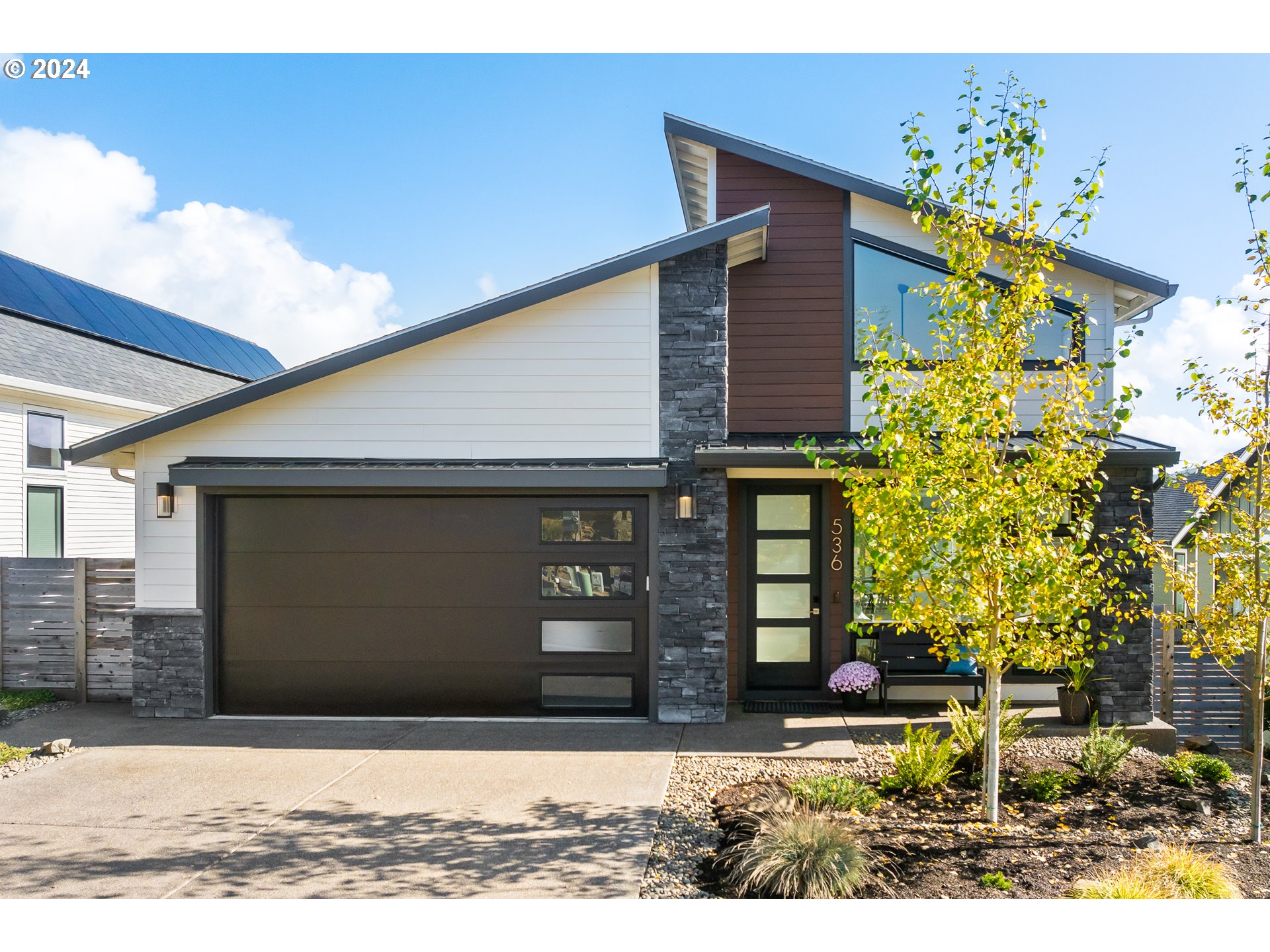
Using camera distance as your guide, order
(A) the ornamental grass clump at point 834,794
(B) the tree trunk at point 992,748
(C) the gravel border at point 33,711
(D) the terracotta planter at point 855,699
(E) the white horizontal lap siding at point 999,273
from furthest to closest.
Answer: (E) the white horizontal lap siding at point 999,273, (D) the terracotta planter at point 855,699, (C) the gravel border at point 33,711, (A) the ornamental grass clump at point 834,794, (B) the tree trunk at point 992,748

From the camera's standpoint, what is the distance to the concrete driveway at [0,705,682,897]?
4074 mm

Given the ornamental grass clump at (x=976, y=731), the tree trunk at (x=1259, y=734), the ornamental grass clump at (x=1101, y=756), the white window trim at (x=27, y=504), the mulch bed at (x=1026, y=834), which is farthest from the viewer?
the white window trim at (x=27, y=504)

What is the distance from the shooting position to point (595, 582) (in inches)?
291

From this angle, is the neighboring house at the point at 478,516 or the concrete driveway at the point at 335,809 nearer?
the concrete driveway at the point at 335,809

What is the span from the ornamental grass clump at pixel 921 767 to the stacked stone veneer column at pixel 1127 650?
2598 millimetres

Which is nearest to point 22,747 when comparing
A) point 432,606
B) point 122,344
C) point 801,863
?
point 432,606

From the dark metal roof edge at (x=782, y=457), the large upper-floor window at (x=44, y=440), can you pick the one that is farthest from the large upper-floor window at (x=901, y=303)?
the large upper-floor window at (x=44, y=440)

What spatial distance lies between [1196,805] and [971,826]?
66.2 inches

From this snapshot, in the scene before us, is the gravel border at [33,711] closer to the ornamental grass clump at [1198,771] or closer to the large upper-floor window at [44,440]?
the large upper-floor window at [44,440]

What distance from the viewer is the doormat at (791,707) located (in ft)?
25.3

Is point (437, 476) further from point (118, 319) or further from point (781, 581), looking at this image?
point (118, 319)

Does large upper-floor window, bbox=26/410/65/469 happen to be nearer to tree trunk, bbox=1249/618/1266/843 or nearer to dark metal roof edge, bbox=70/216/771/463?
dark metal roof edge, bbox=70/216/771/463

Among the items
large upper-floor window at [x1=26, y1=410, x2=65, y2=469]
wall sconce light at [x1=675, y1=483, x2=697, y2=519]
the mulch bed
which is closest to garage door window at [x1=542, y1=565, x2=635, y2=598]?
wall sconce light at [x1=675, y1=483, x2=697, y2=519]

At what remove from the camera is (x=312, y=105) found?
11.9m
